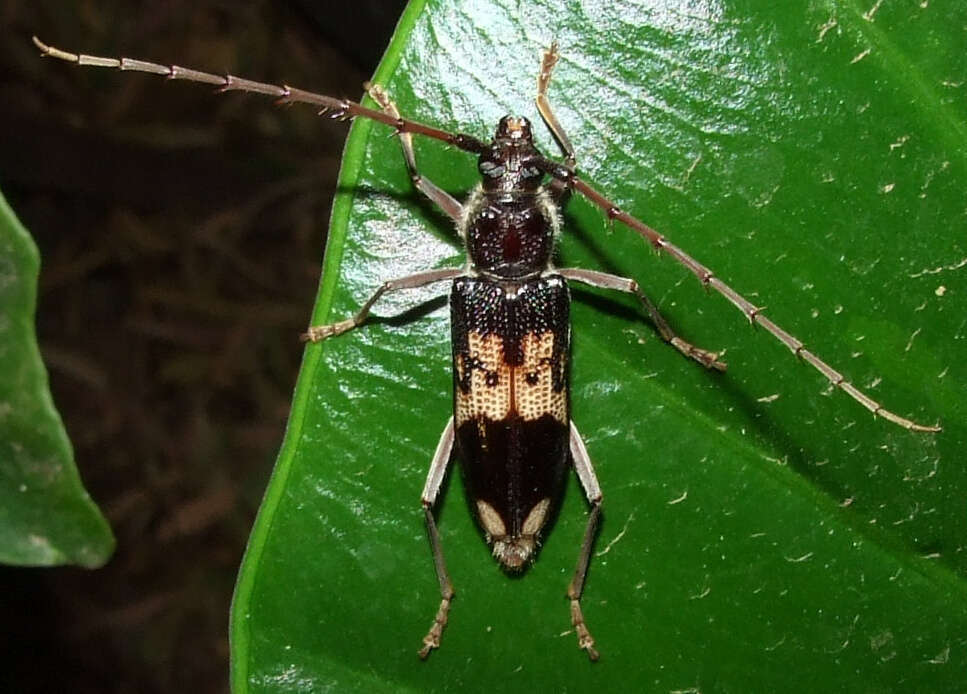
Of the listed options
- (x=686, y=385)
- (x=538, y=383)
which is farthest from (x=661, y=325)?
(x=538, y=383)

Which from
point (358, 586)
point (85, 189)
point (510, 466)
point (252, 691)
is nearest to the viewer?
point (252, 691)

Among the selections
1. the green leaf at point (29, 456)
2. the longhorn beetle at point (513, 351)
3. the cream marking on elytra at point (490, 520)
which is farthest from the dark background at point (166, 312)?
the green leaf at point (29, 456)

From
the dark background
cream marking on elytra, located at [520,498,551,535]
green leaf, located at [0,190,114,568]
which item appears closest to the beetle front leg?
cream marking on elytra, located at [520,498,551,535]

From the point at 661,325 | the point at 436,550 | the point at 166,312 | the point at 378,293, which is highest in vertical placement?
the point at 661,325

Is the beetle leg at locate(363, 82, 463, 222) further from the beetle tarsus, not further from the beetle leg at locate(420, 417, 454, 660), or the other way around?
the beetle tarsus

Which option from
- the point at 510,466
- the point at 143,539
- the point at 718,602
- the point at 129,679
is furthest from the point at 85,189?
the point at 718,602

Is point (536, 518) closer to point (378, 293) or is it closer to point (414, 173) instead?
point (378, 293)

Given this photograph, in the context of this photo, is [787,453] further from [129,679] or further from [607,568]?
[129,679]
